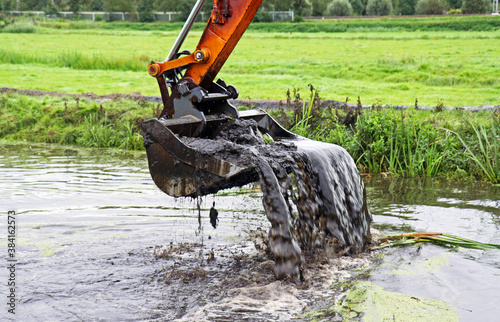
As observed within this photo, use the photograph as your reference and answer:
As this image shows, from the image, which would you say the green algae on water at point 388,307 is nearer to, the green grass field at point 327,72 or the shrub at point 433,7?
the green grass field at point 327,72

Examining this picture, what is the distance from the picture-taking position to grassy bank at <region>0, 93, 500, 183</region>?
28.5 ft

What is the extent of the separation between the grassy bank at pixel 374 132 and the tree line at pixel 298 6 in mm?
47240

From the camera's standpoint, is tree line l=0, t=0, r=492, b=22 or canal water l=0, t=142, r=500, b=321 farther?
tree line l=0, t=0, r=492, b=22

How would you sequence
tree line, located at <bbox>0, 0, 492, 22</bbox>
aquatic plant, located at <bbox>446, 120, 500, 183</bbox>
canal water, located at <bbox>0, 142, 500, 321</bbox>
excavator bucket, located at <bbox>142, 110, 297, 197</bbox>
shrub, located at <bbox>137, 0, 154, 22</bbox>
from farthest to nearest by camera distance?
shrub, located at <bbox>137, 0, 154, 22</bbox> → tree line, located at <bbox>0, 0, 492, 22</bbox> → aquatic plant, located at <bbox>446, 120, 500, 183</bbox> → excavator bucket, located at <bbox>142, 110, 297, 197</bbox> → canal water, located at <bbox>0, 142, 500, 321</bbox>

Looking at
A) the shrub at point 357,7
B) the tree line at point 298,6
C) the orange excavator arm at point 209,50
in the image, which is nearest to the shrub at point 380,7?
the tree line at point 298,6

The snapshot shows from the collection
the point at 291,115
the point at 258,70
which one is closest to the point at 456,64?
the point at 258,70

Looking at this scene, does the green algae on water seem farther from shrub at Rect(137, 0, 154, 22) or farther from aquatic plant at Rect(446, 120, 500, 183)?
shrub at Rect(137, 0, 154, 22)

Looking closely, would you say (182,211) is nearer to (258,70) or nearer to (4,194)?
(4,194)

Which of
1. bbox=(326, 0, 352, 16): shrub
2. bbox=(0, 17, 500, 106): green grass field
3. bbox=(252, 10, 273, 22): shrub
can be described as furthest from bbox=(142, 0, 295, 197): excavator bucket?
bbox=(326, 0, 352, 16): shrub

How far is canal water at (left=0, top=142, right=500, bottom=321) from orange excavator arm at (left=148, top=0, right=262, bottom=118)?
116 cm

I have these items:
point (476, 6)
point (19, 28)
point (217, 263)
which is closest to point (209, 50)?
point (217, 263)

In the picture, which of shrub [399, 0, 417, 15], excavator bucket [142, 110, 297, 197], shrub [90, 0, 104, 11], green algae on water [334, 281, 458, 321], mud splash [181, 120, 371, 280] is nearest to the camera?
green algae on water [334, 281, 458, 321]

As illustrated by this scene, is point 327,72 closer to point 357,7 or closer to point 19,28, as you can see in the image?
point 19,28

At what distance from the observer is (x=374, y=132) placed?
8984 millimetres
